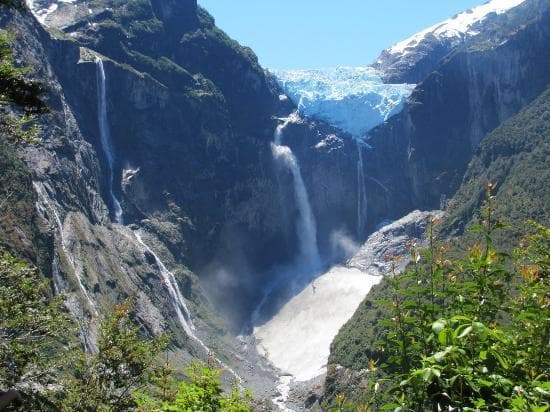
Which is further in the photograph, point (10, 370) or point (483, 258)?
point (10, 370)

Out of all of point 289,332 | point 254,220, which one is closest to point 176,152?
point 254,220

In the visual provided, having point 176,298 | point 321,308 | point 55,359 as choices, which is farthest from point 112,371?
point 321,308

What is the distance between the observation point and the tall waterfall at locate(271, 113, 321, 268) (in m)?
137

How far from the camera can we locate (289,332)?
372 ft

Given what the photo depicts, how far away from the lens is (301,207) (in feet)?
463

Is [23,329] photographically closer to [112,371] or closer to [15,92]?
[112,371]

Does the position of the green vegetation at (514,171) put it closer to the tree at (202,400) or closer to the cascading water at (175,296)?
the cascading water at (175,296)

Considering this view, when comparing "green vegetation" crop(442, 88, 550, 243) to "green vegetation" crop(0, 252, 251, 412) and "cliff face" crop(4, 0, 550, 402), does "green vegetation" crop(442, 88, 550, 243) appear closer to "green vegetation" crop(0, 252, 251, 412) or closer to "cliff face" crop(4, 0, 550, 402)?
"cliff face" crop(4, 0, 550, 402)

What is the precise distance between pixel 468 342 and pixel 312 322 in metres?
113

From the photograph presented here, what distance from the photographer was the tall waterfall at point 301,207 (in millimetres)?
137375

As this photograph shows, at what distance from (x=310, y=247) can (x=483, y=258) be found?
134m

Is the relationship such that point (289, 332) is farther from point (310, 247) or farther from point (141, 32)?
point (141, 32)

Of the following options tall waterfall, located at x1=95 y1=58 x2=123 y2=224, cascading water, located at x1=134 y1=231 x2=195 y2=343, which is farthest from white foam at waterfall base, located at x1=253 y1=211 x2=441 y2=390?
tall waterfall, located at x1=95 y1=58 x2=123 y2=224

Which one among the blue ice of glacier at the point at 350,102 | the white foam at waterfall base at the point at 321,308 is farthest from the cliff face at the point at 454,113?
the white foam at waterfall base at the point at 321,308
